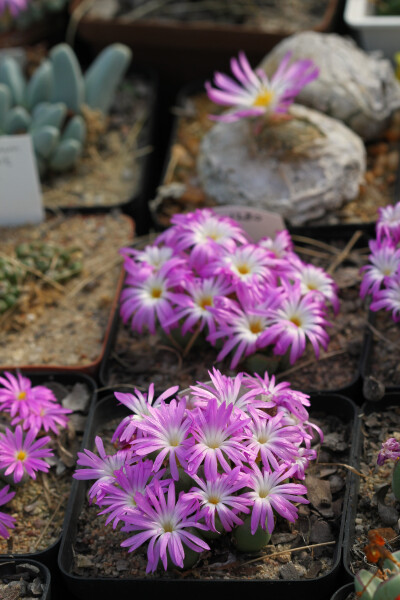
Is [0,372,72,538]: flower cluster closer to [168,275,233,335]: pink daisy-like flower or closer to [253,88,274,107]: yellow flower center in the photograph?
[168,275,233,335]: pink daisy-like flower

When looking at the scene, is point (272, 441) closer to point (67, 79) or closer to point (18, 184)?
point (18, 184)

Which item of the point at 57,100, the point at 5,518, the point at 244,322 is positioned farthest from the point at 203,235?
the point at 57,100

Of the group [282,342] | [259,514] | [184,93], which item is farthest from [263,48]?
[259,514]

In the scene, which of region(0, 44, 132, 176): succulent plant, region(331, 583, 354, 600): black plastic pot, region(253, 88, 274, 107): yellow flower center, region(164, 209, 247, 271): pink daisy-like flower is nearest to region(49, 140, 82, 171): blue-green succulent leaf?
region(0, 44, 132, 176): succulent plant

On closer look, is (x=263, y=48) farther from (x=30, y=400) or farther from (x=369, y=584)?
(x=369, y=584)

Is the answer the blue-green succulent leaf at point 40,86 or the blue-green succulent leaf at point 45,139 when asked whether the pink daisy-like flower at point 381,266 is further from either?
the blue-green succulent leaf at point 40,86

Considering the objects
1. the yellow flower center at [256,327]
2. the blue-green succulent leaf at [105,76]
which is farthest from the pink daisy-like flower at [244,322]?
the blue-green succulent leaf at [105,76]

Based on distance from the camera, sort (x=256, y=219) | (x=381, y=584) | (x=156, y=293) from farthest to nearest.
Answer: (x=256, y=219) < (x=156, y=293) < (x=381, y=584)

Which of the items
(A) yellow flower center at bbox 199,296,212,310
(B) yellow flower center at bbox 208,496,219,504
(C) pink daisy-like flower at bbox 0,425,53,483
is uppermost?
(A) yellow flower center at bbox 199,296,212,310
